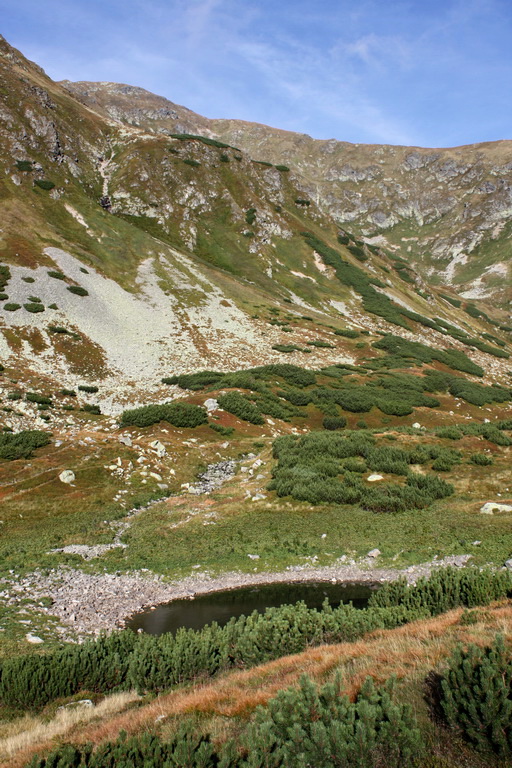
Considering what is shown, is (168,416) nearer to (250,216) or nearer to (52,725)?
(52,725)

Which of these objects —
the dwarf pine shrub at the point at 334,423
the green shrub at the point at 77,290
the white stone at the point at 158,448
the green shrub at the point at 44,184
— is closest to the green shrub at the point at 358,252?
the green shrub at the point at 44,184

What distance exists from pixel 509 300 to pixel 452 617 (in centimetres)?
19316

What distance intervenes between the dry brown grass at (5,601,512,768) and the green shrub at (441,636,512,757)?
2.88 feet

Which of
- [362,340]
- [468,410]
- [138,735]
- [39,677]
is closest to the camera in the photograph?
[138,735]

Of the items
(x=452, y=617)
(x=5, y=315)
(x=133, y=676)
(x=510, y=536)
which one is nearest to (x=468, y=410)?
(x=510, y=536)

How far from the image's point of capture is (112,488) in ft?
77.8

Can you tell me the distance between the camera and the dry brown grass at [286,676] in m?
6.56

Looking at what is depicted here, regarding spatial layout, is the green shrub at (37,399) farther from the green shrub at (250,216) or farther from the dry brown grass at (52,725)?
the green shrub at (250,216)

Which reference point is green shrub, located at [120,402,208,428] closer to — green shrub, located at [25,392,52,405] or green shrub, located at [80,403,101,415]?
green shrub, located at [80,403,101,415]

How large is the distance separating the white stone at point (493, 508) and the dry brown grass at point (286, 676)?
1149cm

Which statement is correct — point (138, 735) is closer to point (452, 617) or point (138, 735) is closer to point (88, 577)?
point (452, 617)

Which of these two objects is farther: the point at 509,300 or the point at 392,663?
the point at 509,300

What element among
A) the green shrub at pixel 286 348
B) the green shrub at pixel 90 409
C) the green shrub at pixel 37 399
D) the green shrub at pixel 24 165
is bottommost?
the green shrub at pixel 90 409

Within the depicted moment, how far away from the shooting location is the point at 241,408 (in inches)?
1433
